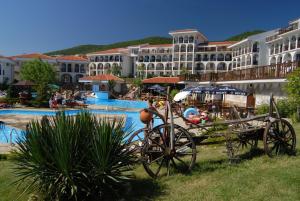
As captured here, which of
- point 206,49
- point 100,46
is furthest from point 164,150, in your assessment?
point 100,46

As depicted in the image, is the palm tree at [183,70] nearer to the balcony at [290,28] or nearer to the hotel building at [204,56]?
the hotel building at [204,56]

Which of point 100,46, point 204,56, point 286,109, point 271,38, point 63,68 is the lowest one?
point 286,109

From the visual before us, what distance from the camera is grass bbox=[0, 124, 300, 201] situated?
Result: 4754 millimetres

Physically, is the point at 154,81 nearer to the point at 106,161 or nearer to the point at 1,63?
the point at 1,63

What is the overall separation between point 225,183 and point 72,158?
8.83 feet

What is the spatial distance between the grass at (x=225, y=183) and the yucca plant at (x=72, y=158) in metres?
0.60

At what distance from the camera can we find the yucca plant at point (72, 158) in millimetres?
4551

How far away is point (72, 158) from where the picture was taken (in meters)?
4.59

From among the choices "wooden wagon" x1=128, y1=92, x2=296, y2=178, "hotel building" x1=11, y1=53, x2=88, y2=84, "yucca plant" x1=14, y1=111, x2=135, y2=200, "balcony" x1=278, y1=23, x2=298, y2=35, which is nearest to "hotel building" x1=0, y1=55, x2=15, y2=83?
"hotel building" x1=11, y1=53, x2=88, y2=84

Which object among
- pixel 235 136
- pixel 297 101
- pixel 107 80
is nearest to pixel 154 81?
pixel 107 80

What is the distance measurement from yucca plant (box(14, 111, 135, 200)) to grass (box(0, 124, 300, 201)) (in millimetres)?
604

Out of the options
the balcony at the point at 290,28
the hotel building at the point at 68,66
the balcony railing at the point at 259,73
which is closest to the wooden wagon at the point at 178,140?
the balcony railing at the point at 259,73

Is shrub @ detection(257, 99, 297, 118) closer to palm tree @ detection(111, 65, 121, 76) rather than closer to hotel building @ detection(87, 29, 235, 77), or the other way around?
hotel building @ detection(87, 29, 235, 77)

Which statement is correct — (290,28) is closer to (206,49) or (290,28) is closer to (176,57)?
(206,49)
